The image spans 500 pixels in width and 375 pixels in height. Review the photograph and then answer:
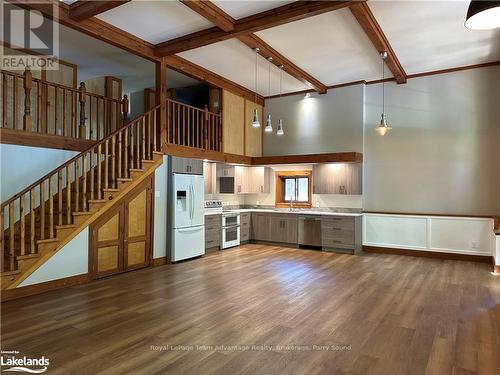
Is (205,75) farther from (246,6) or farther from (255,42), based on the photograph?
(246,6)

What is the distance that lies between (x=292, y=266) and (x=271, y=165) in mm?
3252

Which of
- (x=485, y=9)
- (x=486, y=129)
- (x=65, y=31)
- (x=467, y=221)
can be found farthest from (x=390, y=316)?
(x=65, y=31)

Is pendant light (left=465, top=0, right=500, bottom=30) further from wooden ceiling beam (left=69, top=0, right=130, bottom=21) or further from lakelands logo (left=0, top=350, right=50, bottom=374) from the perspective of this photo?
lakelands logo (left=0, top=350, right=50, bottom=374)

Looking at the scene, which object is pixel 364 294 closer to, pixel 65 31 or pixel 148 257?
pixel 148 257

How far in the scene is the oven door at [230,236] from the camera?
7.88m

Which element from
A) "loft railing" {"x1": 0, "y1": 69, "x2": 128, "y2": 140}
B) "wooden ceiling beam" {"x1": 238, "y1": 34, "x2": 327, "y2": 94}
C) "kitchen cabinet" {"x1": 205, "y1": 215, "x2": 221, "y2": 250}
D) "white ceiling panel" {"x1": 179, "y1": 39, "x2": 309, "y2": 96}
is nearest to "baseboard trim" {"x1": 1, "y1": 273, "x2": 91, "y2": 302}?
"loft railing" {"x1": 0, "y1": 69, "x2": 128, "y2": 140}

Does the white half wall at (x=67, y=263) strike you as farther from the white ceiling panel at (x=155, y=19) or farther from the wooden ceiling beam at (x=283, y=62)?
the wooden ceiling beam at (x=283, y=62)

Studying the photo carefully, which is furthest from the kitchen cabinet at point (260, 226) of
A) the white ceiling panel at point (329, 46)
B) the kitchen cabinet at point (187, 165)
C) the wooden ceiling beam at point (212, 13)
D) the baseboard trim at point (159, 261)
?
the wooden ceiling beam at point (212, 13)

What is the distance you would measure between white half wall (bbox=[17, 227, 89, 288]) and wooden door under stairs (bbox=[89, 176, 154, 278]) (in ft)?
0.35

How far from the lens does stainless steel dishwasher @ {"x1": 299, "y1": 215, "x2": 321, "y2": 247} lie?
7926 millimetres

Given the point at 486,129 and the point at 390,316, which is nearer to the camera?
the point at 390,316

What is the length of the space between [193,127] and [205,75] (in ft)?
3.87

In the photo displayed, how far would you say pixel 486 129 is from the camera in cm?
668

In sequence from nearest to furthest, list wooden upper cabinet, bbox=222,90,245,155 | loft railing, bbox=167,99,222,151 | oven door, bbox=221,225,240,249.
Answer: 1. loft railing, bbox=167,99,222,151
2. oven door, bbox=221,225,240,249
3. wooden upper cabinet, bbox=222,90,245,155
